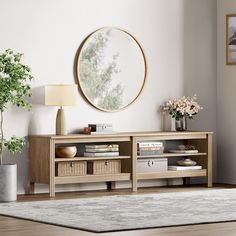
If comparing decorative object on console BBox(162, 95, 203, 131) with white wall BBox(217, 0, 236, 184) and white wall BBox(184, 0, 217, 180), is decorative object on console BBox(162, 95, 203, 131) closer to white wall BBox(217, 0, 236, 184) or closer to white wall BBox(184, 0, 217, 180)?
white wall BBox(184, 0, 217, 180)

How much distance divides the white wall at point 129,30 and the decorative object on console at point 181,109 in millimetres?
178

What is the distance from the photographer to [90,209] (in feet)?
26.1

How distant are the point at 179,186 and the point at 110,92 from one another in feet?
4.71

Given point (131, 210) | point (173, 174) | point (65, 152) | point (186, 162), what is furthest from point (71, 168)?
point (131, 210)

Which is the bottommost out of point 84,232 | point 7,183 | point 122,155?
point 84,232

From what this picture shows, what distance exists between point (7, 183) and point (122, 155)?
1.64 m

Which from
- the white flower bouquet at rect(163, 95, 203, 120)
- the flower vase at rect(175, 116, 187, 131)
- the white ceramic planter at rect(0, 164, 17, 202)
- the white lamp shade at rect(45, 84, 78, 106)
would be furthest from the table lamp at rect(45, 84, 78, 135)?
the flower vase at rect(175, 116, 187, 131)

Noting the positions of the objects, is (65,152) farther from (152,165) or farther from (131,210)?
(131,210)

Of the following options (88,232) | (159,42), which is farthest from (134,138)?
(88,232)

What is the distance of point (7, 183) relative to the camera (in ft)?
29.2

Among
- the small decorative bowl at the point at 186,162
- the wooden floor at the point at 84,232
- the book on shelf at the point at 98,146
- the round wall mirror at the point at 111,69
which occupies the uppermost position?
the round wall mirror at the point at 111,69

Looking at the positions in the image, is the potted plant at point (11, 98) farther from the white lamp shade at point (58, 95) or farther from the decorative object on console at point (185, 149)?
the decorative object on console at point (185, 149)

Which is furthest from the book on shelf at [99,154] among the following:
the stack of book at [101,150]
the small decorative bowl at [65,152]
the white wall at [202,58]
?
the white wall at [202,58]

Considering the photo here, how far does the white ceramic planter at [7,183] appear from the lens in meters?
8.88
